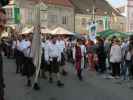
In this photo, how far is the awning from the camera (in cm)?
7612

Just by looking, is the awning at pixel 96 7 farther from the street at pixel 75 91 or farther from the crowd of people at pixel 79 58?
the street at pixel 75 91

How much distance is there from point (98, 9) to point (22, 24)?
17541 millimetres

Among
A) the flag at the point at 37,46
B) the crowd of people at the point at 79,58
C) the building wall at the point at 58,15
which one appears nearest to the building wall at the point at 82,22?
the building wall at the point at 58,15

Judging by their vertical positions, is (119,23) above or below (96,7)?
below

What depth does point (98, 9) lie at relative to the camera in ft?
258

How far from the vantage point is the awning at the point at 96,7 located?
76.1 meters

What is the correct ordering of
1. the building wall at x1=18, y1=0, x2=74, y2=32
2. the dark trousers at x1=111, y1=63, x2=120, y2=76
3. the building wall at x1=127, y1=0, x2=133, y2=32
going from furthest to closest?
the building wall at x1=127, y1=0, x2=133, y2=32 < the building wall at x1=18, y1=0, x2=74, y2=32 < the dark trousers at x1=111, y1=63, x2=120, y2=76

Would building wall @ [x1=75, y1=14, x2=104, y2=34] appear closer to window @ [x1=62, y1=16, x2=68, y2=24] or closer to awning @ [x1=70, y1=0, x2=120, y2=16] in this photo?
awning @ [x1=70, y1=0, x2=120, y2=16]

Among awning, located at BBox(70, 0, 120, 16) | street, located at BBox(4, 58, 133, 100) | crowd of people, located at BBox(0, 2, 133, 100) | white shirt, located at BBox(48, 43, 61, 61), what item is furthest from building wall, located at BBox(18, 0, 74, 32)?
white shirt, located at BBox(48, 43, 61, 61)

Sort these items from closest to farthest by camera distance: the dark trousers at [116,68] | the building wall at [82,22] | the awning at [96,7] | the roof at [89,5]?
the dark trousers at [116,68], the roof at [89,5], the building wall at [82,22], the awning at [96,7]

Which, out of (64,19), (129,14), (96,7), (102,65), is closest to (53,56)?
(102,65)

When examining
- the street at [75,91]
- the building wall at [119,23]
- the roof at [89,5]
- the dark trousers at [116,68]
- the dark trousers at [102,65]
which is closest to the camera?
the street at [75,91]

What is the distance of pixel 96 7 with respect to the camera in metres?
78.6

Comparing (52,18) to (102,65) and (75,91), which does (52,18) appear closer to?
(102,65)
